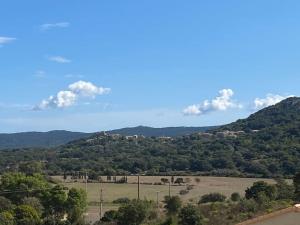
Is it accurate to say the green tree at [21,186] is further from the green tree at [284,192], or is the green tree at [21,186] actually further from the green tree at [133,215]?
the green tree at [284,192]

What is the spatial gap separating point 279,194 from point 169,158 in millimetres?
76644

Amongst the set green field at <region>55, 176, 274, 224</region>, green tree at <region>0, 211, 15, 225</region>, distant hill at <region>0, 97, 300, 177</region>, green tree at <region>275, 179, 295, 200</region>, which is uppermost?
distant hill at <region>0, 97, 300, 177</region>

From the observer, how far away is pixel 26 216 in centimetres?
4753

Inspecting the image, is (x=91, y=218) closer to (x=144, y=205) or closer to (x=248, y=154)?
(x=144, y=205)

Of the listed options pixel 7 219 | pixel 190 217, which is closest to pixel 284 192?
pixel 190 217

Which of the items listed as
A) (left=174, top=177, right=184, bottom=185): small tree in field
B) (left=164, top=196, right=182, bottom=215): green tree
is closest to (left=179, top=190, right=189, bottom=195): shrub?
(left=174, top=177, right=184, bottom=185): small tree in field

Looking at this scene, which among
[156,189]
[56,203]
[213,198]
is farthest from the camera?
[156,189]

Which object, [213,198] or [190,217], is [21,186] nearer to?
[213,198]

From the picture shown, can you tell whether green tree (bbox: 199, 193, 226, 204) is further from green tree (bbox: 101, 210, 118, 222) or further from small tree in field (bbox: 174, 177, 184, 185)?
small tree in field (bbox: 174, 177, 184, 185)

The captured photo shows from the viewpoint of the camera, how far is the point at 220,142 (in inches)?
5866

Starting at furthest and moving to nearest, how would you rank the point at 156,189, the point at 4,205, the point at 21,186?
1. the point at 156,189
2. the point at 21,186
3. the point at 4,205

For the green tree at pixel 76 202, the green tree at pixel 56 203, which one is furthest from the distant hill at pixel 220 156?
the green tree at pixel 56 203

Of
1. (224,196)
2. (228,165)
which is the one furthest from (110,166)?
(224,196)

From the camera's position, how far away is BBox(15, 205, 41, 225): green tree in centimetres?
4656
